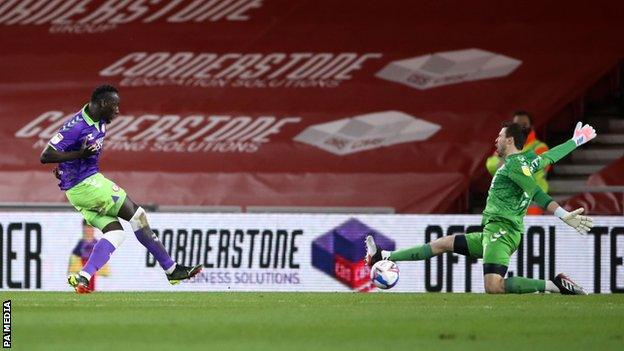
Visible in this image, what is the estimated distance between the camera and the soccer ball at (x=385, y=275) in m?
12.1

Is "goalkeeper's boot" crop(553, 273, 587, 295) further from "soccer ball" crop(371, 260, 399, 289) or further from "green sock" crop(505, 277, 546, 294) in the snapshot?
"soccer ball" crop(371, 260, 399, 289)

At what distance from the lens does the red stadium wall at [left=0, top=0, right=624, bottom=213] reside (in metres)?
18.5

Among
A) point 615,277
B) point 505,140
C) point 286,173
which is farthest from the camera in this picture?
point 286,173

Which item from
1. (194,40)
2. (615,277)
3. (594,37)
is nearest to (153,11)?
(194,40)

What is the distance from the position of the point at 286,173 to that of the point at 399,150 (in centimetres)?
152

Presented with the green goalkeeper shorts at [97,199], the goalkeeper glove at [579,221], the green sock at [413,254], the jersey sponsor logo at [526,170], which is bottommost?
the green sock at [413,254]

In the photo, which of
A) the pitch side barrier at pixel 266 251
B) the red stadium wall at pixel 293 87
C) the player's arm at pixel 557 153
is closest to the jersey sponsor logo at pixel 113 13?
the red stadium wall at pixel 293 87

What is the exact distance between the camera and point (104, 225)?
40.1ft

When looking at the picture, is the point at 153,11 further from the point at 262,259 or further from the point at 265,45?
the point at 262,259

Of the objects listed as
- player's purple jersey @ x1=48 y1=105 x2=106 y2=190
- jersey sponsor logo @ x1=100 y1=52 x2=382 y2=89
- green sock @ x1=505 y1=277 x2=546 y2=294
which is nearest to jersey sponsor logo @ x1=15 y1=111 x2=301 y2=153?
jersey sponsor logo @ x1=100 y1=52 x2=382 y2=89

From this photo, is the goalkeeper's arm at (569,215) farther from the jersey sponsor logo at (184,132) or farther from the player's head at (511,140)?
the jersey sponsor logo at (184,132)

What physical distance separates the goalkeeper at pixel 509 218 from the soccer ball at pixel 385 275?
0.28m

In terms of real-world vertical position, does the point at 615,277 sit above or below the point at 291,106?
below

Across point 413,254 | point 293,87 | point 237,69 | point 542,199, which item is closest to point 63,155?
point 413,254
